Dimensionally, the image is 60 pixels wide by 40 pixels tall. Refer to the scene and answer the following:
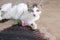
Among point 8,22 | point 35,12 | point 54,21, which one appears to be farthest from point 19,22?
point 54,21

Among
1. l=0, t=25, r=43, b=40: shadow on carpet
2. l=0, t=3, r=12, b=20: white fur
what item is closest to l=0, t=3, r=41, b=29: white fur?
l=0, t=3, r=12, b=20: white fur

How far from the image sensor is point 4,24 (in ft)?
5.90

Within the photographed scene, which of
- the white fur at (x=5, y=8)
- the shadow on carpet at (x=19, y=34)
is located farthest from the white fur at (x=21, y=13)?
the shadow on carpet at (x=19, y=34)

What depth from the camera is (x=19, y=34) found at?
1.48 m

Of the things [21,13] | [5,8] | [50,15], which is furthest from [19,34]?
→ [50,15]

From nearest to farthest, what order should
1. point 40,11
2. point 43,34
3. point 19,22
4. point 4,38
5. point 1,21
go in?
1. point 4,38
2. point 43,34
3. point 19,22
4. point 1,21
5. point 40,11

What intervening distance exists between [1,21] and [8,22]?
10cm

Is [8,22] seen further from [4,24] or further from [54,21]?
[54,21]

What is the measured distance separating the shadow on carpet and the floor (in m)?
0.23

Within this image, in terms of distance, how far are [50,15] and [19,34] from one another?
73 cm

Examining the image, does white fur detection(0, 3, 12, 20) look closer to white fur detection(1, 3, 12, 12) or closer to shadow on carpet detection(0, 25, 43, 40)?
white fur detection(1, 3, 12, 12)

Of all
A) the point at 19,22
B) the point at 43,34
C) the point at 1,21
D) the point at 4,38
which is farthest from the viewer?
the point at 1,21

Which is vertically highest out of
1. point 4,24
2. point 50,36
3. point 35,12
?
point 35,12

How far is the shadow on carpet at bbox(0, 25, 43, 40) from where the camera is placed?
4.71 feet
